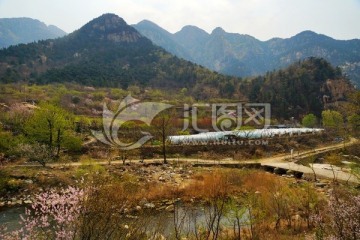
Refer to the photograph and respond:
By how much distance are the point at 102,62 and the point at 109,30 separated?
4616 centimetres

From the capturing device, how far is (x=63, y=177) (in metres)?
26.1

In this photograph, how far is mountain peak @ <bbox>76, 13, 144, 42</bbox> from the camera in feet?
569

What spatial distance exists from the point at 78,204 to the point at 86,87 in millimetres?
93589

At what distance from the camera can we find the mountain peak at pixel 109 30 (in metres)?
173

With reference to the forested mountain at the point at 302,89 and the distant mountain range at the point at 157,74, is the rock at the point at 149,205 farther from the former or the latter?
the distant mountain range at the point at 157,74

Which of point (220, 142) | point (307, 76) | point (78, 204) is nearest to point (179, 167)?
point (220, 142)

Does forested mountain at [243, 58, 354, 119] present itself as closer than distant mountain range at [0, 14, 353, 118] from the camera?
Yes

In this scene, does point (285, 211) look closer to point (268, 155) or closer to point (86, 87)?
point (268, 155)

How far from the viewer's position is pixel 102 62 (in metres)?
138

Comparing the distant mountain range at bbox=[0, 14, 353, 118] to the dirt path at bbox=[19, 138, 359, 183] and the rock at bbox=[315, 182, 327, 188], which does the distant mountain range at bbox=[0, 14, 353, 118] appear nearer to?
the dirt path at bbox=[19, 138, 359, 183]

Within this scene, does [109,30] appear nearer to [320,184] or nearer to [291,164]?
[291,164]

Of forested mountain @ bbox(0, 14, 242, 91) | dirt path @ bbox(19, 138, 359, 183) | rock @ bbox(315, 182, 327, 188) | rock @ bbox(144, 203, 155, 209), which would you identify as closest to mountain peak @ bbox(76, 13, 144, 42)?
forested mountain @ bbox(0, 14, 242, 91)

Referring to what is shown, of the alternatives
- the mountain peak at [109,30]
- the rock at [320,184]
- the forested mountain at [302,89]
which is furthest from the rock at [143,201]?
the mountain peak at [109,30]

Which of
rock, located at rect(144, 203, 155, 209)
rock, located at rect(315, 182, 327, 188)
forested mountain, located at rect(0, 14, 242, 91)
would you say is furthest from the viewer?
forested mountain, located at rect(0, 14, 242, 91)
